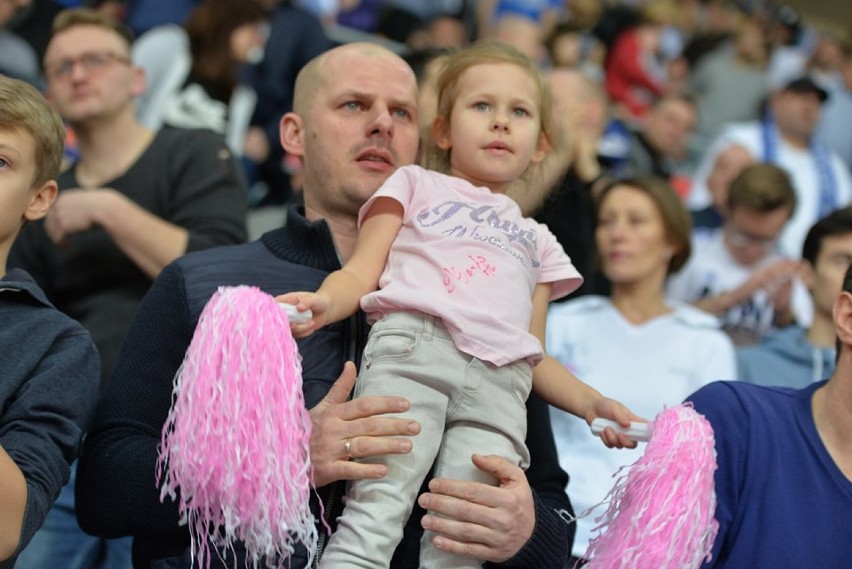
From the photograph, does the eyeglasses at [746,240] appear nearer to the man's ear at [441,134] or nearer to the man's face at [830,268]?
the man's face at [830,268]

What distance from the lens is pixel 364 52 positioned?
2.63m

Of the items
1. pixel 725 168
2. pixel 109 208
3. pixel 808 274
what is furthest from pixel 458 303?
pixel 725 168

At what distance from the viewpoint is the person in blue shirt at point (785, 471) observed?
2.13 m

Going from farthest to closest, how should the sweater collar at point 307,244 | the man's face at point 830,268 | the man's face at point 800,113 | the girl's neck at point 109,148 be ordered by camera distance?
the man's face at point 800,113 < the man's face at point 830,268 < the girl's neck at point 109,148 < the sweater collar at point 307,244

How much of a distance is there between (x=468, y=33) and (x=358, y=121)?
19.4 ft

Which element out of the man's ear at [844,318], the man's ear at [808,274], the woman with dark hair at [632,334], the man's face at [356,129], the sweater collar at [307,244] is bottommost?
the woman with dark hair at [632,334]

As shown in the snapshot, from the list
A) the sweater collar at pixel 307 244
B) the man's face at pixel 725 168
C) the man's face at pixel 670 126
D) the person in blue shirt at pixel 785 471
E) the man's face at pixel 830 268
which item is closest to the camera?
the person in blue shirt at pixel 785 471

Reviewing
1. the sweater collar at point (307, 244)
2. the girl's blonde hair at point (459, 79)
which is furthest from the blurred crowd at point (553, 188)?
the sweater collar at point (307, 244)

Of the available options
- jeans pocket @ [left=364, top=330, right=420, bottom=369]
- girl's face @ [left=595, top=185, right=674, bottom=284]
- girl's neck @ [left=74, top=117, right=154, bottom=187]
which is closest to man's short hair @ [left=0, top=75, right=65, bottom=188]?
jeans pocket @ [left=364, top=330, right=420, bottom=369]

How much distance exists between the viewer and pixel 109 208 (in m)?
3.06

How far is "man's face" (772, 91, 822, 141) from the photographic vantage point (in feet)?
20.6

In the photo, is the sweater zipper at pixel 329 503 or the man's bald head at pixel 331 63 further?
the man's bald head at pixel 331 63

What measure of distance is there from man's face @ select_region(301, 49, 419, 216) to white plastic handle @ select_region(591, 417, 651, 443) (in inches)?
27.2

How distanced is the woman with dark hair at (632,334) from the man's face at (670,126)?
2.71 meters
